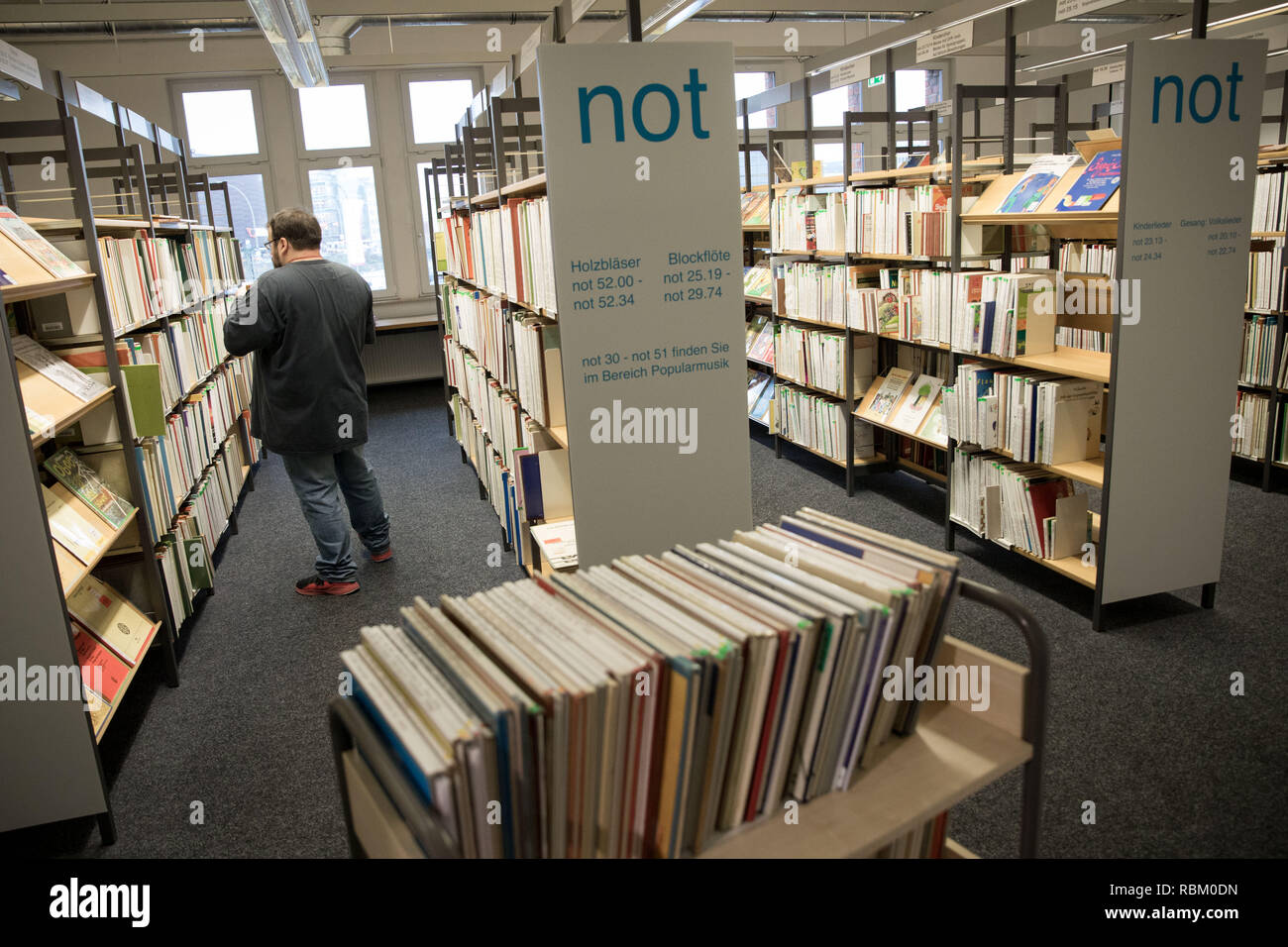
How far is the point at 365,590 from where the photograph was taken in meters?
4.17

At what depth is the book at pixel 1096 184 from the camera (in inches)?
129

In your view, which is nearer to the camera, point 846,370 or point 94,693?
point 94,693

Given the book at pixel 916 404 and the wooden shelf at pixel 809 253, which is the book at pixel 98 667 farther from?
the wooden shelf at pixel 809 253

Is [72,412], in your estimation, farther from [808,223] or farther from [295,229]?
[808,223]

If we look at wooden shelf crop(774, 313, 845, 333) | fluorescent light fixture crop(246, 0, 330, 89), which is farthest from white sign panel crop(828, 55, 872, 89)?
fluorescent light fixture crop(246, 0, 330, 89)

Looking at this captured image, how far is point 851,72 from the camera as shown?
207 inches

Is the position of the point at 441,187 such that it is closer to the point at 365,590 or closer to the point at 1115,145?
the point at 365,590

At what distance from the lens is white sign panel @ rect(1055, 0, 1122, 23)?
136 inches

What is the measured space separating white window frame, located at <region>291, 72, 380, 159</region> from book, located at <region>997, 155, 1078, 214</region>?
6634 mm

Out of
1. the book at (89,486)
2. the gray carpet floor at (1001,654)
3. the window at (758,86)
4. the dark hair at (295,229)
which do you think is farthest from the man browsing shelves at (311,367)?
the window at (758,86)

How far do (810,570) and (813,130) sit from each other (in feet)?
17.2

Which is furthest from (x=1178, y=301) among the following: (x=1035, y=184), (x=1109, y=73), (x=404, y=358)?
(x=404, y=358)

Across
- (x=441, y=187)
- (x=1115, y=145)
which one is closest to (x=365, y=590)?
(x=1115, y=145)
